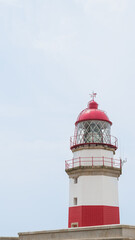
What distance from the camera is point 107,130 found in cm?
2348

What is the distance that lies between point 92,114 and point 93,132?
1.17 metres

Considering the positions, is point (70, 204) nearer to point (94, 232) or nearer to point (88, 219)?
point (88, 219)

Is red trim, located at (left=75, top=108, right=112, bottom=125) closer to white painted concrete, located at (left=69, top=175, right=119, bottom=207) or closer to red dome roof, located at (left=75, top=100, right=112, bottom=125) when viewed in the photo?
red dome roof, located at (left=75, top=100, right=112, bottom=125)

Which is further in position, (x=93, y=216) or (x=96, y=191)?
(x=96, y=191)

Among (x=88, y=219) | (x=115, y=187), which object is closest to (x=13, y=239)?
(x=88, y=219)

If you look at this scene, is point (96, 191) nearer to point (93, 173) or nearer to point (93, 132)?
point (93, 173)

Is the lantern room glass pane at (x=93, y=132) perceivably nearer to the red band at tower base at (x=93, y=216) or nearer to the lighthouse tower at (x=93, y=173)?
the lighthouse tower at (x=93, y=173)

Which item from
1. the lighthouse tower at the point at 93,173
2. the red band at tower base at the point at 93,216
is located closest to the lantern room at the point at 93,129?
the lighthouse tower at the point at 93,173

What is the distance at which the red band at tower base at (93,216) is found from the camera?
20.8 meters

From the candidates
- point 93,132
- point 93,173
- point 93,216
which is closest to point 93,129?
point 93,132

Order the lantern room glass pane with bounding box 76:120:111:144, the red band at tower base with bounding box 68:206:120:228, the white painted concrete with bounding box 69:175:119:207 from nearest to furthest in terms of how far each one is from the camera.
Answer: the red band at tower base with bounding box 68:206:120:228 → the white painted concrete with bounding box 69:175:119:207 → the lantern room glass pane with bounding box 76:120:111:144

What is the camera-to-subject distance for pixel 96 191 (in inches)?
850

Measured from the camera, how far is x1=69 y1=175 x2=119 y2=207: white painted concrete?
21.4 m

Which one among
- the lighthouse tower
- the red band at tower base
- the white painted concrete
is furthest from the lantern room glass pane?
the red band at tower base
